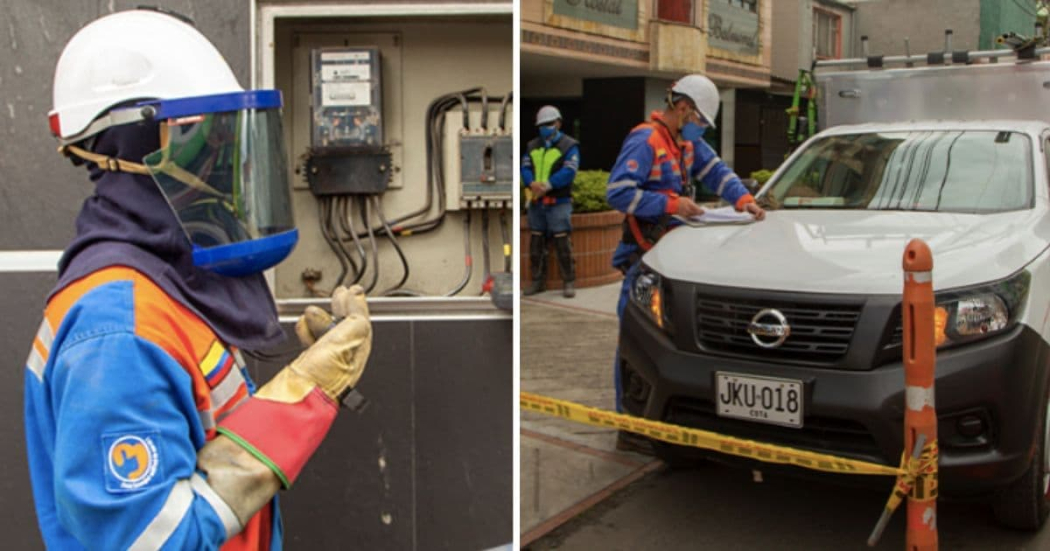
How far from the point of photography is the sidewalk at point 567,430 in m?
4.36

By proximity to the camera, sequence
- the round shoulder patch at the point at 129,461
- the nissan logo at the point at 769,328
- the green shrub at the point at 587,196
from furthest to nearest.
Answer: the green shrub at the point at 587,196 < the nissan logo at the point at 769,328 < the round shoulder patch at the point at 129,461

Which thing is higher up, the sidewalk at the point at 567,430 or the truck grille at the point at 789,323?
the truck grille at the point at 789,323

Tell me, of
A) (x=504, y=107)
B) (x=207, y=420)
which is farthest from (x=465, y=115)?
(x=207, y=420)

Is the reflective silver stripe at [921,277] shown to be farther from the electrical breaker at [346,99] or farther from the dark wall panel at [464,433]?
the electrical breaker at [346,99]

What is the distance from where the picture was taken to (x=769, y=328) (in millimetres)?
3789

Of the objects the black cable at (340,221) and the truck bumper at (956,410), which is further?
the black cable at (340,221)

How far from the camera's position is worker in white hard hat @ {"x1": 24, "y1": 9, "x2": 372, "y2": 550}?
1844 millimetres

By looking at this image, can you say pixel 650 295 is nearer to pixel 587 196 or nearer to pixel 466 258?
pixel 466 258

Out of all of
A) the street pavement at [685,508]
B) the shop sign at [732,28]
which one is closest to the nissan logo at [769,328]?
the street pavement at [685,508]

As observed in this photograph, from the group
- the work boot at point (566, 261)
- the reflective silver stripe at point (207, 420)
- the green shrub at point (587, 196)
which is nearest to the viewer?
the reflective silver stripe at point (207, 420)

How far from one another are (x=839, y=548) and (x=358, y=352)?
2436 millimetres

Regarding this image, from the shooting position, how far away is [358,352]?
2.22 m

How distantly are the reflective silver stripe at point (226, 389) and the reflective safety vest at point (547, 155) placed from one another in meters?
5.39

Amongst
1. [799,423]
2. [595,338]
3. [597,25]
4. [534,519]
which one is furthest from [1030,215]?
[597,25]
